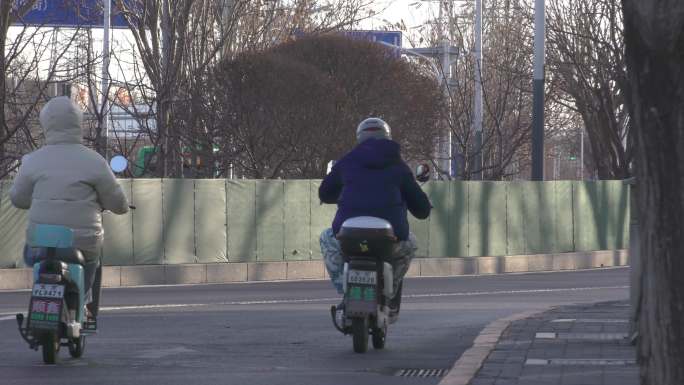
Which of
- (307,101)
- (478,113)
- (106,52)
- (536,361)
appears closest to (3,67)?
(106,52)

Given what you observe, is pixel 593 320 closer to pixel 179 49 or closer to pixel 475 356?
pixel 475 356

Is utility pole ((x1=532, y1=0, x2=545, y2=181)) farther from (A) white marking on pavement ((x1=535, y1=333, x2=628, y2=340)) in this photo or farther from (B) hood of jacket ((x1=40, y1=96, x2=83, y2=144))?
(B) hood of jacket ((x1=40, y1=96, x2=83, y2=144))

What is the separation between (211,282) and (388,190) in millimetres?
13008

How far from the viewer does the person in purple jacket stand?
10.7 m

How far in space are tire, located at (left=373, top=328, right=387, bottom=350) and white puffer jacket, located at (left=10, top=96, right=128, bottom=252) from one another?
6.21 feet

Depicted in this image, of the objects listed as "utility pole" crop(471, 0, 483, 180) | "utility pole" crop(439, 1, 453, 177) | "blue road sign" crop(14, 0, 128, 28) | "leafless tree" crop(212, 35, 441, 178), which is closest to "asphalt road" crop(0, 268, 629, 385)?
"leafless tree" crop(212, 35, 441, 178)

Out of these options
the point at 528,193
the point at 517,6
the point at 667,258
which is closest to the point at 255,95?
the point at 528,193

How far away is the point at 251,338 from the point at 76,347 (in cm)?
198

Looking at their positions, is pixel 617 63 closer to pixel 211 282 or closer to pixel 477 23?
pixel 477 23

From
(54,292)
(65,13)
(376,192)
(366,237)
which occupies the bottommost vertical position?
(54,292)

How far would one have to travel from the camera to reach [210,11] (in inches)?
1254

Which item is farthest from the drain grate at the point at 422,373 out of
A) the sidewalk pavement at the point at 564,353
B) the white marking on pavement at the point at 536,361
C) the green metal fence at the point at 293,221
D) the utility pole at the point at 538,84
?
the utility pole at the point at 538,84

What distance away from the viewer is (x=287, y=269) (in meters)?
24.8

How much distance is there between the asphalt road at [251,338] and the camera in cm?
938
